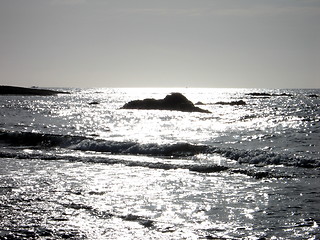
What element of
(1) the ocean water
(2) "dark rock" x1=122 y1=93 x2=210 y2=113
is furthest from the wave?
(2) "dark rock" x1=122 y1=93 x2=210 y2=113

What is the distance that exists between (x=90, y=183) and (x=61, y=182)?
3.52 feet

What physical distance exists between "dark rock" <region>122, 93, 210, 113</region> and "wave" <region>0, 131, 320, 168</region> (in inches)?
1631

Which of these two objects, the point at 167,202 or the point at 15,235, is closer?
the point at 15,235

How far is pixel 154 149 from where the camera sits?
24266mm

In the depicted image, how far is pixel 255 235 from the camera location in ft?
27.0

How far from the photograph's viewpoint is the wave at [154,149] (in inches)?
766

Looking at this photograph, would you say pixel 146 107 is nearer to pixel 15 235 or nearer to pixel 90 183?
pixel 90 183

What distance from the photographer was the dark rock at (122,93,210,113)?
68.9 meters

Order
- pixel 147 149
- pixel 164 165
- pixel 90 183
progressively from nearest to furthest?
pixel 90 183
pixel 164 165
pixel 147 149

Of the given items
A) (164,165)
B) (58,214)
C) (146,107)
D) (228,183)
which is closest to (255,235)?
(58,214)

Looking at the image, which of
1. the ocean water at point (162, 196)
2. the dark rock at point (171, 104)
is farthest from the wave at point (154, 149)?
the dark rock at point (171, 104)

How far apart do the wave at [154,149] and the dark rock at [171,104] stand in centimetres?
4144

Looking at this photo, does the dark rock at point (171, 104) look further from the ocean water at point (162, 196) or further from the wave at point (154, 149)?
the ocean water at point (162, 196)

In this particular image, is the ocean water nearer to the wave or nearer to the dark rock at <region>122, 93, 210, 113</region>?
the wave
